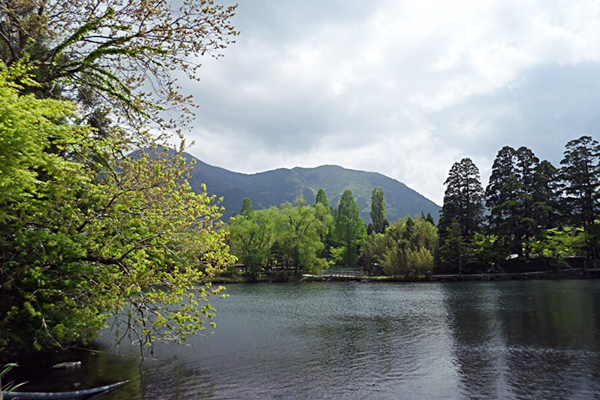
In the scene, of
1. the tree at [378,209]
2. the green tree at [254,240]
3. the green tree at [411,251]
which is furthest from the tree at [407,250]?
the tree at [378,209]

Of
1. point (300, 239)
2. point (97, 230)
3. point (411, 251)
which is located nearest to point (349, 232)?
point (300, 239)

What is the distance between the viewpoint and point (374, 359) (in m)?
13.9

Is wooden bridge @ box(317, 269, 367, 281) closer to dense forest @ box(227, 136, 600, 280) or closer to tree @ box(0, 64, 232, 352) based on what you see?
dense forest @ box(227, 136, 600, 280)

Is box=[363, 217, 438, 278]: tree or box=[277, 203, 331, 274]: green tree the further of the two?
box=[277, 203, 331, 274]: green tree

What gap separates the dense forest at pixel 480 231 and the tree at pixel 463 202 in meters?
0.14

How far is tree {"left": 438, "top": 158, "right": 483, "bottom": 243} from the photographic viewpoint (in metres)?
55.6

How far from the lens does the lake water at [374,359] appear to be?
35.8 ft

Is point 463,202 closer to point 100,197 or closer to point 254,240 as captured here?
point 254,240

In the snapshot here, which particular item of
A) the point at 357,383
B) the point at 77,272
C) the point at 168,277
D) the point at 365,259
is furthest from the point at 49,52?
the point at 365,259

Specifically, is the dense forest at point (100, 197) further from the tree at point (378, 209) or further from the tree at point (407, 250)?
the tree at point (378, 209)

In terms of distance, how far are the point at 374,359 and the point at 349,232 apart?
6075 cm

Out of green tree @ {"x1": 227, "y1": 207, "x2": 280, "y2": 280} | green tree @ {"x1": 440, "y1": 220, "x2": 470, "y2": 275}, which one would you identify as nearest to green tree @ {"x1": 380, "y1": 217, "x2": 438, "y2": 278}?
green tree @ {"x1": 440, "y1": 220, "x2": 470, "y2": 275}

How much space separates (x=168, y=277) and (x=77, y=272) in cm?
181

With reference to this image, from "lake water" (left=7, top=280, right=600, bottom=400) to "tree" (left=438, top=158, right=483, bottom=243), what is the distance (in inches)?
1269
